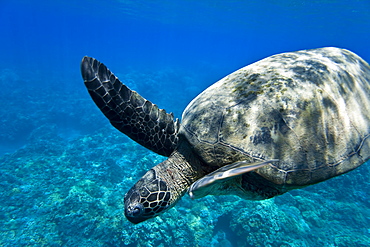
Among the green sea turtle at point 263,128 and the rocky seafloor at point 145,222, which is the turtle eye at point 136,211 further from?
the rocky seafloor at point 145,222

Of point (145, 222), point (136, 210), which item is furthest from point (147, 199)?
point (145, 222)

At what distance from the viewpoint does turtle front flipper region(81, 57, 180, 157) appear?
2.79 meters

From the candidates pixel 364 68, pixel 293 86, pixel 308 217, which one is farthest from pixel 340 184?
pixel 293 86

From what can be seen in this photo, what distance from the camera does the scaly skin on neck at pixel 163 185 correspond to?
2410mm

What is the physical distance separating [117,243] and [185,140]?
18.5 feet

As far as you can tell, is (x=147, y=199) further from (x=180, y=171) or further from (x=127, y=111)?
(x=127, y=111)

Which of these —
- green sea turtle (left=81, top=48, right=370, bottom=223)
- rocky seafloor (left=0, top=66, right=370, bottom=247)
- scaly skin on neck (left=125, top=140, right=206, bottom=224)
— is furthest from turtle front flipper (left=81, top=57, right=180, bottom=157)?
rocky seafloor (left=0, top=66, right=370, bottom=247)

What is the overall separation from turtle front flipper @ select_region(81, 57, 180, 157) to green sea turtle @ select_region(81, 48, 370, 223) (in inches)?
0.5

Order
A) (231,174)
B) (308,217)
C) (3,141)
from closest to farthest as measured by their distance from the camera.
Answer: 1. (231,174)
2. (308,217)
3. (3,141)

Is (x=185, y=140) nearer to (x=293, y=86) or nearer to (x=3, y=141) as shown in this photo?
(x=293, y=86)

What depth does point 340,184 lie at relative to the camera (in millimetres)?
9562

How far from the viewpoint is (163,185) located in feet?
8.34

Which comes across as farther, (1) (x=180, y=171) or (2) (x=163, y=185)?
(1) (x=180, y=171)

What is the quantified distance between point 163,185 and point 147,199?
25 centimetres
